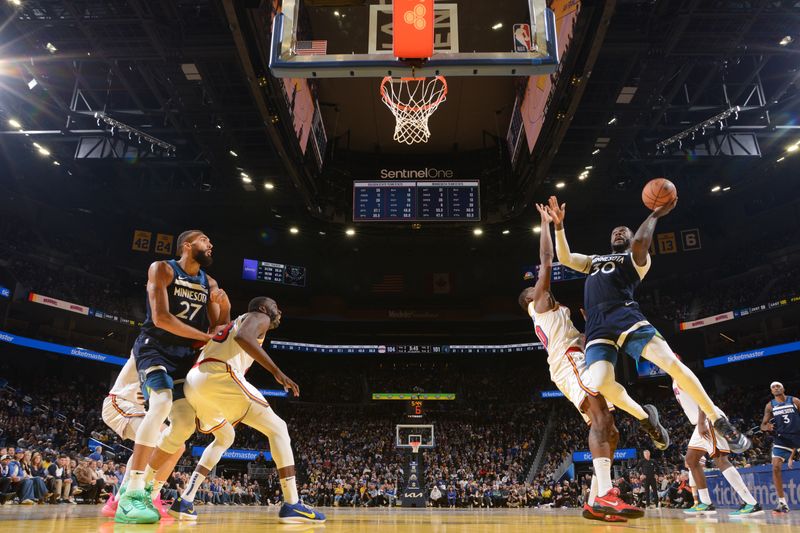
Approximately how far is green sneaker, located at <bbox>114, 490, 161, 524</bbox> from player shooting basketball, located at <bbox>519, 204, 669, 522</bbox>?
3037 mm

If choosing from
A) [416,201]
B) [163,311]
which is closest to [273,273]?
[416,201]

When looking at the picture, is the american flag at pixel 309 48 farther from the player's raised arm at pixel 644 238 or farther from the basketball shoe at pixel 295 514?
the basketball shoe at pixel 295 514

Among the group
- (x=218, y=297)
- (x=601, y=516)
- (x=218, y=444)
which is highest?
(x=218, y=297)

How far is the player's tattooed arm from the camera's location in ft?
15.2

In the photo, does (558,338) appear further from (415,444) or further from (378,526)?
(415,444)

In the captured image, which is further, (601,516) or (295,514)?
(601,516)

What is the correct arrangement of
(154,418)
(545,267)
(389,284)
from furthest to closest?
(389,284)
(545,267)
(154,418)

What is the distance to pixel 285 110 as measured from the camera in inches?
465

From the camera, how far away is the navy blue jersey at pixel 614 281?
4371mm

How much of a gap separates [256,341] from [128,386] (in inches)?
77.8

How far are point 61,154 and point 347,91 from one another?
30.8ft

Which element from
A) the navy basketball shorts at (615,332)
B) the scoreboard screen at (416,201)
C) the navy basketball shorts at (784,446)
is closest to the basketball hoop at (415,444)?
the scoreboard screen at (416,201)

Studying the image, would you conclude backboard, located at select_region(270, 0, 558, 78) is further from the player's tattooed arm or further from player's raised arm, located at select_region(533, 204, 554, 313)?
the player's tattooed arm

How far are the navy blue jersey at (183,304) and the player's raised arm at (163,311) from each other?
95mm
